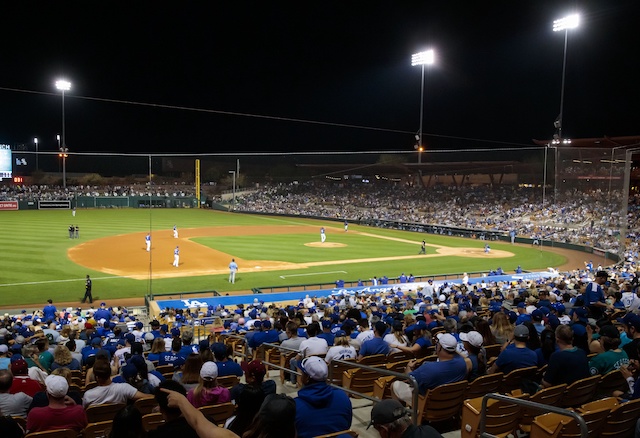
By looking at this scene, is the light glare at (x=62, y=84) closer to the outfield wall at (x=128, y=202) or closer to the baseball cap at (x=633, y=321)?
the outfield wall at (x=128, y=202)

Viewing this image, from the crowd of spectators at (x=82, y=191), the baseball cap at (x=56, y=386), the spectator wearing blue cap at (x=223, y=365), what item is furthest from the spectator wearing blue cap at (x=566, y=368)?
the crowd of spectators at (x=82, y=191)

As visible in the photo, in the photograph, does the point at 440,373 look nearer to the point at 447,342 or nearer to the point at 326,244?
the point at 447,342

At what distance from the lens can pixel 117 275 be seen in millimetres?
27891

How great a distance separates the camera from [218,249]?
1467 inches

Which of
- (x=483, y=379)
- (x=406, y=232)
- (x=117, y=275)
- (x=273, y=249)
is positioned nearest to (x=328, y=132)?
(x=406, y=232)

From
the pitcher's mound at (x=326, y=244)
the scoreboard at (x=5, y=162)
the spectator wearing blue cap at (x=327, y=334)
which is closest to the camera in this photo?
the spectator wearing blue cap at (x=327, y=334)

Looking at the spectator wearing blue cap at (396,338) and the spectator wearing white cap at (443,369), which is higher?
the spectator wearing white cap at (443,369)

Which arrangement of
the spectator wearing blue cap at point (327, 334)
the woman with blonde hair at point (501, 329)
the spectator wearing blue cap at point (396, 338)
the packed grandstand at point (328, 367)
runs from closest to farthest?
the packed grandstand at point (328, 367) → the spectator wearing blue cap at point (396, 338) → the woman with blonde hair at point (501, 329) → the spectator wearing blue cap at point (327, 334)

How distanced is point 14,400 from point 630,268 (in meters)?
27.9

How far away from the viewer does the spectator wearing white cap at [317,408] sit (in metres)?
4.00

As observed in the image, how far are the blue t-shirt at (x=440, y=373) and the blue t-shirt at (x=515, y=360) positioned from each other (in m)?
0.83

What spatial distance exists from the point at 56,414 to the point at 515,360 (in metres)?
5.15

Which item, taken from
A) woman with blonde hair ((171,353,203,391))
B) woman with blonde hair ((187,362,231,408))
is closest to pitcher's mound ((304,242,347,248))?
woman with blonde hair ((171,353,203,391))

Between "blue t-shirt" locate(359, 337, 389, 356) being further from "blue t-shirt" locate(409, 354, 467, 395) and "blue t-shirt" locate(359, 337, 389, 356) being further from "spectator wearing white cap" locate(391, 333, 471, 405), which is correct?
"blue t-shirt" locate(409, 354, 467, 395)
